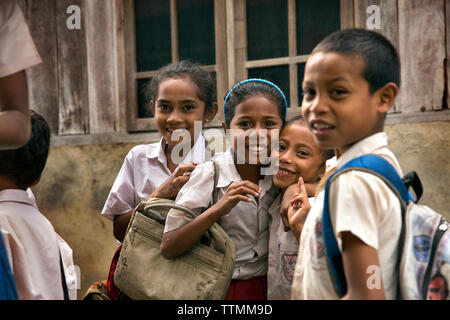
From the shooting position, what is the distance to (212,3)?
3916 mm

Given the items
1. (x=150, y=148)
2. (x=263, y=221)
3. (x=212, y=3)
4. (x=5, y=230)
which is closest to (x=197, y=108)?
(x=150, y=148)

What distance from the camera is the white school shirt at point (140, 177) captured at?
257 centimetres

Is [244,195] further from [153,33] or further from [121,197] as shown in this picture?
[153,33]

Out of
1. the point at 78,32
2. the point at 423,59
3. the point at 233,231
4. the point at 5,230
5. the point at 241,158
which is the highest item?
the point at 78,32

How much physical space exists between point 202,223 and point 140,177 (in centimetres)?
86

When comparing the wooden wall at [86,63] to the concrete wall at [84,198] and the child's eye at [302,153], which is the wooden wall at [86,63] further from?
the child's eye at [302,153]

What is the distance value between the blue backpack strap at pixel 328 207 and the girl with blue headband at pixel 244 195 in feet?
2.16

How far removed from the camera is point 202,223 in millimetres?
1887

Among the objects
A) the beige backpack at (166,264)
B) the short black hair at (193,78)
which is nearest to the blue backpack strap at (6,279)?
the beige backpack at (166,264)

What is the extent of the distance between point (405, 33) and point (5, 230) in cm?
272

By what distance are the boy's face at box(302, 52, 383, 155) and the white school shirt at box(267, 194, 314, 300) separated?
1.95ft

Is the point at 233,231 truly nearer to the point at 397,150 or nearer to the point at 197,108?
the point at 197,108

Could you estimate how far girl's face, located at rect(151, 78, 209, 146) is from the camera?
247cm

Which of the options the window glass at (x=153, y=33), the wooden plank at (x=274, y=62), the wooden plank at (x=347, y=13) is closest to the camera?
the wooden plank at (x=347, y=13)
